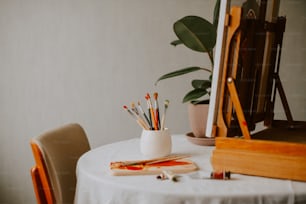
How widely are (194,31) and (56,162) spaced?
789mm

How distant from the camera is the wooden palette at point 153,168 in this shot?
49.4 inches

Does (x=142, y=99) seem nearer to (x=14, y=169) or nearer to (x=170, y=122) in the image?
(x=170, y=122)

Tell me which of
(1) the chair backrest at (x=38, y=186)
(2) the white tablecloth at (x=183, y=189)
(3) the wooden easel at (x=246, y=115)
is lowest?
(1) the chair backrest at (x=38, y=186)

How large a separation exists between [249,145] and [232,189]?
0.60 feet

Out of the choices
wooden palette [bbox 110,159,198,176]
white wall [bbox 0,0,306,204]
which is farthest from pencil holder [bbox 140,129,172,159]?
white wall [bbox 0,0,306,204]

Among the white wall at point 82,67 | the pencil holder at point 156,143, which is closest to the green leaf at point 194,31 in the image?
the pencil holder at point 156,143

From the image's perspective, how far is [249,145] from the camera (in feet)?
4.04

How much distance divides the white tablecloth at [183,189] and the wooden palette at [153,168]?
21 mm

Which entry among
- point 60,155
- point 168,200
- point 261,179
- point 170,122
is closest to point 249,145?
point 261,179

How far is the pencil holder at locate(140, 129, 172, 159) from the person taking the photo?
1.45 m

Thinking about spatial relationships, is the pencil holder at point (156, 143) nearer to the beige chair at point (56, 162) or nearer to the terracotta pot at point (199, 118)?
the terracotta pot at point (199, 118)

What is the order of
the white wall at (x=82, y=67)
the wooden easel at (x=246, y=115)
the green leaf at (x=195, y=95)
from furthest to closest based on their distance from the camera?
1. the white wall at (x=82, y=67)
2. the green leaf at (x=195, y=95)
3. the wooden easel at (x=246, y=115)

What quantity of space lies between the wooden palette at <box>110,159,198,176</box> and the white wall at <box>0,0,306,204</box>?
1162 millimetres

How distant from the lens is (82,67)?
8.35 feet
